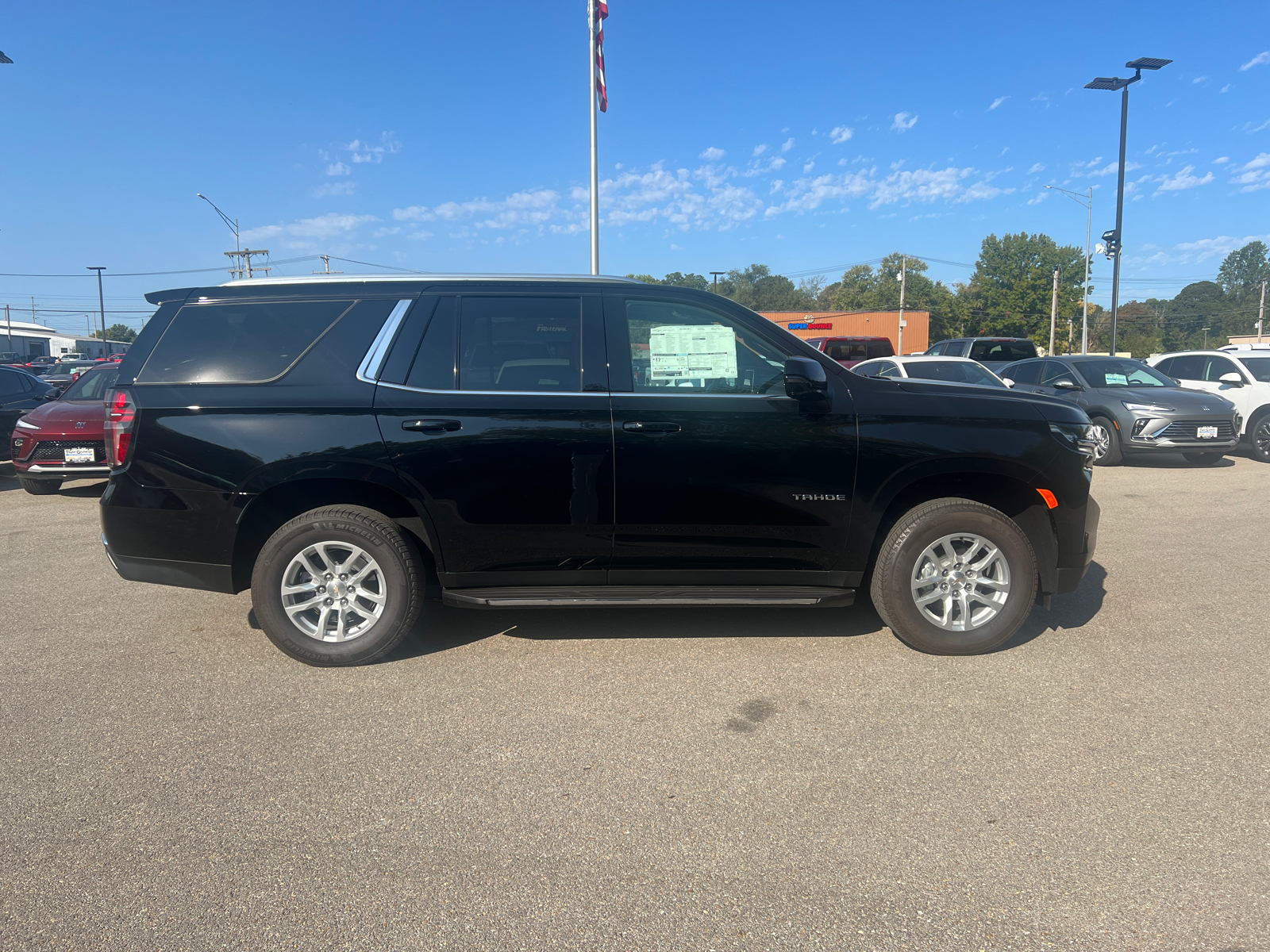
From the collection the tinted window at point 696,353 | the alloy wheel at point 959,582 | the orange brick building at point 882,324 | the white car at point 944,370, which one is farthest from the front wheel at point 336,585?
the orange brick building at point 882,324

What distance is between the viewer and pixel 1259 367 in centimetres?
1281

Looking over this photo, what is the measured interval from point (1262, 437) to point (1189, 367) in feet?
7.31

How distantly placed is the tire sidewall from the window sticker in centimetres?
130

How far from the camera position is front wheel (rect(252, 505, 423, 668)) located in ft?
13.4

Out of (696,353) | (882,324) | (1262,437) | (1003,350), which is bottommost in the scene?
(1262,437)

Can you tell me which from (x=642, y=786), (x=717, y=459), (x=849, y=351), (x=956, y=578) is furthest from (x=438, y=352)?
(x=849, y=351)

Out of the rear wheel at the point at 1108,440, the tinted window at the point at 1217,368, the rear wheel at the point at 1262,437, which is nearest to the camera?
the rear wheel at the point at 1108,440

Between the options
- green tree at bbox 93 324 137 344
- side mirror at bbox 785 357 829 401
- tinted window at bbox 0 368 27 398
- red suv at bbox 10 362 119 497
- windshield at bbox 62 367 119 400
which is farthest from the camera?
green tree at bbox 93 324 137 344

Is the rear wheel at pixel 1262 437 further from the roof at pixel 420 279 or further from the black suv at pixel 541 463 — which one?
the roof at pixel 420 279

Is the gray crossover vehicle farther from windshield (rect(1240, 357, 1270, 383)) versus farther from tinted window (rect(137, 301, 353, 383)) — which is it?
tinted window (rect(137, 301, 353, 383))

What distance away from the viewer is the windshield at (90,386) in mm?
10830

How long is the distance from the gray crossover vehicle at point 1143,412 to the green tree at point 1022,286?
85.8m

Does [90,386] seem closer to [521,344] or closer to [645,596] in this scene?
[521,344]

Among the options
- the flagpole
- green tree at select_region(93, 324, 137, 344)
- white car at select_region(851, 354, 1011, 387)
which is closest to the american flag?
the flagpole
